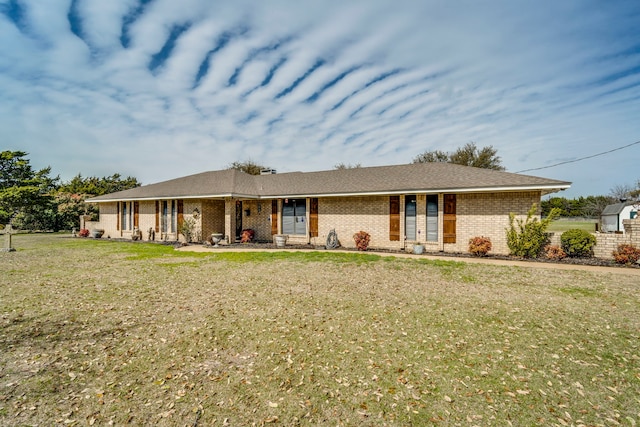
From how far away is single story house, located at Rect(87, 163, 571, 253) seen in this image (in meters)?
12.9

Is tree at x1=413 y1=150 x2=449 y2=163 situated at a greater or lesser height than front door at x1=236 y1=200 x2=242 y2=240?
greater

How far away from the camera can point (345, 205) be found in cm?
1584

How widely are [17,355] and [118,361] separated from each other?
1.56 metres

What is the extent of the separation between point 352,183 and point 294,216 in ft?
12.9

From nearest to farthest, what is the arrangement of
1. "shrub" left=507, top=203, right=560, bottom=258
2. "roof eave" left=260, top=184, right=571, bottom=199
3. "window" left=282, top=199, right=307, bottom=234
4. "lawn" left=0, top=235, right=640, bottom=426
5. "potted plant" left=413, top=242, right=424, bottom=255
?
"lawn" left=0, top=235, right=640, bottom=426, "roof eave" left=260, top=184, right=571, bottom=199, "shrub" left=507, top=203, right=560, bottom=258, "potted plant" left=413, top=242, right=424, bottom=255, "window" left=282, top=199, right=307, bottom=234

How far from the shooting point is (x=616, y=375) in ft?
12.0

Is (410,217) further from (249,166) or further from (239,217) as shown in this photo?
(249,166)

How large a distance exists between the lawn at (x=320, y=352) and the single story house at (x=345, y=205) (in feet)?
16.8

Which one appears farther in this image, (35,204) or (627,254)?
(35,204)

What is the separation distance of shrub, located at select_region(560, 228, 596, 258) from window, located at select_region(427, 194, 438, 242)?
A: 4.85m

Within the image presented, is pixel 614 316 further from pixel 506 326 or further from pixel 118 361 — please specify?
pixel 118 361

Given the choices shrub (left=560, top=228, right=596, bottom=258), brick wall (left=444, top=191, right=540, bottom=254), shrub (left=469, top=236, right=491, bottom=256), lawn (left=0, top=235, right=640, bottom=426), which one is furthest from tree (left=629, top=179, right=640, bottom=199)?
lawn (left=0, top=235, right=640, bottom=426)

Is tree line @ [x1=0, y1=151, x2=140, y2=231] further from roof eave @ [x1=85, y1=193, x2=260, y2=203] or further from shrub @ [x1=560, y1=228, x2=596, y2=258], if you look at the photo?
shrub @ [x1=560, y1=228, x2=596, y2=258]

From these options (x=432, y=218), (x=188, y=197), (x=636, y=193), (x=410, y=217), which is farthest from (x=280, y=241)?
(x=636, y=193)
